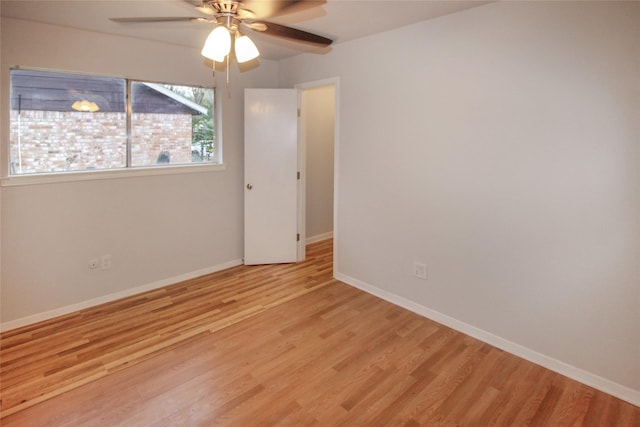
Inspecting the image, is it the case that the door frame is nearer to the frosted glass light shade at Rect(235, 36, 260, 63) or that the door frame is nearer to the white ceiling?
the white ceiling

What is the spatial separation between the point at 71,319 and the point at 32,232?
770 millimetres

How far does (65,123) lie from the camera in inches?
119

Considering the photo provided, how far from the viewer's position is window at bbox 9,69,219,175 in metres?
2.88

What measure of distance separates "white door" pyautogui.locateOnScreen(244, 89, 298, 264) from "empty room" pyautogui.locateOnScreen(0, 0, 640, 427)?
0.03 m

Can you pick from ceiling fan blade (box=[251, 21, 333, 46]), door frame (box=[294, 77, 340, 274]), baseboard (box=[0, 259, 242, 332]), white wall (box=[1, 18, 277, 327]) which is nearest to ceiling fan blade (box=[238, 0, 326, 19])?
ceiling fan blade (box=[251, 21, 333, 46])

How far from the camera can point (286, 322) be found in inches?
117

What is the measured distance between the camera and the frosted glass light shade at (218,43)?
184 cm

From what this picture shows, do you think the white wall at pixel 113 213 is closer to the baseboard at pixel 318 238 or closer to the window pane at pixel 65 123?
the window pane at pixel 65 123

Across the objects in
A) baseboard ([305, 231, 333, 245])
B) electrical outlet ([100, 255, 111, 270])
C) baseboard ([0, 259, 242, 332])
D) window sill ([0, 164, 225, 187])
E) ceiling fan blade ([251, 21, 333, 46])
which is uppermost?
ceiling fan blade ([251, 21, 333, 46])

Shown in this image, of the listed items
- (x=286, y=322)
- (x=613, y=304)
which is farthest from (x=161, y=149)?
(x=613, y=304)

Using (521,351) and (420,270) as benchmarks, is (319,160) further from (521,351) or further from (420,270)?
(521,351)

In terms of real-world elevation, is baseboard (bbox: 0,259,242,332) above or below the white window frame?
below

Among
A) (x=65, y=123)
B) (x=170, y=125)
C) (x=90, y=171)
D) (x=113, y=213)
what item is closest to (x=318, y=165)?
(x=170, y=125)

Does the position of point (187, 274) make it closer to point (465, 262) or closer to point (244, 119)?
point (244, 119)
